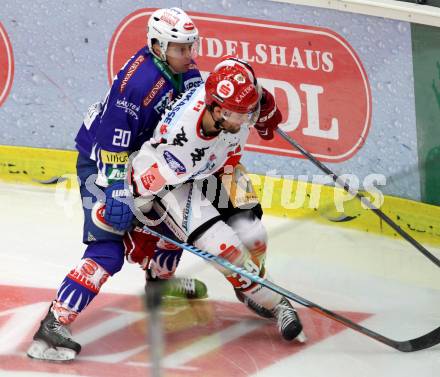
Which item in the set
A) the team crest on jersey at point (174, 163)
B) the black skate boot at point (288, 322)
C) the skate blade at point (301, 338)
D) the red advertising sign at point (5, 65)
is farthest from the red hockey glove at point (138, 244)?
the red advertising sign at point (5, 65)

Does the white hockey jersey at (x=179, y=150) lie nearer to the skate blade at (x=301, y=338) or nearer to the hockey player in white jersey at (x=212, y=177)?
the hockey player in white jersey at (x=212, y=177)

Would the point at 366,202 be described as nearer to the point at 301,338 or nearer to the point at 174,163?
the point at 301,338

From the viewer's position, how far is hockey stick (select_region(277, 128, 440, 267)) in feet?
14.5

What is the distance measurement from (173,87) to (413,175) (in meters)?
1.45

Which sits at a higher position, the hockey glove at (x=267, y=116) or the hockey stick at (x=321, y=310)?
the hockey glove at (x=267, y=116)

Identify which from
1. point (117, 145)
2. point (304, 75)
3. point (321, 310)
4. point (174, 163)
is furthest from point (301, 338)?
point (304, 75)

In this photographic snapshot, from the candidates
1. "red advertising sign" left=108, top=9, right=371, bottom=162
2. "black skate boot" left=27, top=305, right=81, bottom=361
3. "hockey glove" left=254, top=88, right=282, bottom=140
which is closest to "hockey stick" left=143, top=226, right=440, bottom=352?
"black skate boot" left=27, top=305, right=81, bottom=361

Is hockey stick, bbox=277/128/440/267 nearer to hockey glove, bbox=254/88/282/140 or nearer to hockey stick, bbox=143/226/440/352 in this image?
hockey glove, bbox=254/88/282/140

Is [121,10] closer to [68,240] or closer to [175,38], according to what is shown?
[68,240]

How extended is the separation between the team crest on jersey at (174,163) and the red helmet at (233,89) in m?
0.24

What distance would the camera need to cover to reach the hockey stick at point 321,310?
3811 millimetres

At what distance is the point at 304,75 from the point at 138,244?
140 cm

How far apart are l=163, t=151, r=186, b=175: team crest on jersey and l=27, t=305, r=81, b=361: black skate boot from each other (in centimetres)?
69

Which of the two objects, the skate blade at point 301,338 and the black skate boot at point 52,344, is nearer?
the black skate boot at point 52,344
